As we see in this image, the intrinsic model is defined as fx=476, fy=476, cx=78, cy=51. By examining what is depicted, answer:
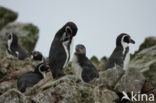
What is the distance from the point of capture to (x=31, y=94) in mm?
14109

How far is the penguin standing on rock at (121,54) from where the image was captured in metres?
21.0

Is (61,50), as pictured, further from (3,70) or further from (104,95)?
(3,70)

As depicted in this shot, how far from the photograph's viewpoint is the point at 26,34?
37938 mm

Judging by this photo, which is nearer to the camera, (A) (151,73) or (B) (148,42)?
(A) (151,73)

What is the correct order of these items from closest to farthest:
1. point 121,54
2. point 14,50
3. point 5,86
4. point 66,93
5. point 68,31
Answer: point 66,93 < point 68,31 < point 5,86 < point 121,54 < point 14,50

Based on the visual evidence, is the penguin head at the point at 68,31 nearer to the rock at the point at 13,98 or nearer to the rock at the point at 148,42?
the rock at the point at 13,98

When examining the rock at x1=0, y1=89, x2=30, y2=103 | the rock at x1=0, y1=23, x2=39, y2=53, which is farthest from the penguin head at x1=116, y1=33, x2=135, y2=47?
the rock at x1=0, y1=23, x2=39, y2=53

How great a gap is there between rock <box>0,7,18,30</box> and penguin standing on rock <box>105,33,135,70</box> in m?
22.7

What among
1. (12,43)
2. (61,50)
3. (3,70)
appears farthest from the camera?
(12,43)

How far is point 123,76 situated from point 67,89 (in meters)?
2.57

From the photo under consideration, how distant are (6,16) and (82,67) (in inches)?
1040

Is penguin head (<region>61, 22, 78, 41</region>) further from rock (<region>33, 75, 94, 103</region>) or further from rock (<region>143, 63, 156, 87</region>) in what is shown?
rock (<region>33, 75, 94, 103</region>)

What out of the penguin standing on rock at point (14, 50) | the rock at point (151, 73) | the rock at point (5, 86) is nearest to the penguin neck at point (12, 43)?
the penguin standing on rock at point (14, 50)

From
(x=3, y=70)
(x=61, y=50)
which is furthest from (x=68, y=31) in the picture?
(x=3, y=70)
